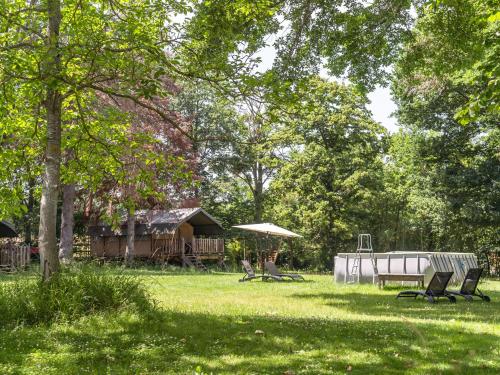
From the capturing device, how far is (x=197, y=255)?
31.7 metres

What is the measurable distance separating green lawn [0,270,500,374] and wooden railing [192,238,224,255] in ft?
71.1

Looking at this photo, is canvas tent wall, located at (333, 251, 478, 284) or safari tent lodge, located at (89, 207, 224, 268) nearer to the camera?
canvas tent wall, located at (333, 251, 478, 284)

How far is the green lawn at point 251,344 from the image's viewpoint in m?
5.77

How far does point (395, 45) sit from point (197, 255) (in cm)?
2136

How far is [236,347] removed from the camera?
267 inches

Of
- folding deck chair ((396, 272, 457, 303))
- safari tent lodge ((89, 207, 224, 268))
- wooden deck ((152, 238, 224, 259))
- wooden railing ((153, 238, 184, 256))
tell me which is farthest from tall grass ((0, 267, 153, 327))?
wooden railing ((153, 238, 184, 256))

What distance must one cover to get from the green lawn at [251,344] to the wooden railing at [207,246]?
71.1ft

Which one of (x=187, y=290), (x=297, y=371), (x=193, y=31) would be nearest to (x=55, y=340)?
(x=297, y=371)

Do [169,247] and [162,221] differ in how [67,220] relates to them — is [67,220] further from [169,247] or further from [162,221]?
[169,247]

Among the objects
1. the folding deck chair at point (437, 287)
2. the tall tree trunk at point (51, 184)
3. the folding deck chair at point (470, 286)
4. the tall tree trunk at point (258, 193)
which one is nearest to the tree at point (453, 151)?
the folding deck chair at point (470, 286)

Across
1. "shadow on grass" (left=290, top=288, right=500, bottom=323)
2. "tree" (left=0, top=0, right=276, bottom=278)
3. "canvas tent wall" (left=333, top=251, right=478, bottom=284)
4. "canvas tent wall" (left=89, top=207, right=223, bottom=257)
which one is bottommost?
"shadow on grass" (left=290, top=288, right=500, bottom=323)

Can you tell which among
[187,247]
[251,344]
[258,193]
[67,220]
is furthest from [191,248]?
[251,344]

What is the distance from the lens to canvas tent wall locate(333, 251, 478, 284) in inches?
705

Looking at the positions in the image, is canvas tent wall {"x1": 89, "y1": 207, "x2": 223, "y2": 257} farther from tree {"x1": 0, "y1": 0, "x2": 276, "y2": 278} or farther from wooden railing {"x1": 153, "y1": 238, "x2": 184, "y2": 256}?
tree {"x1": 0, "y1": 0, "x2": 276, "y2": 278}
